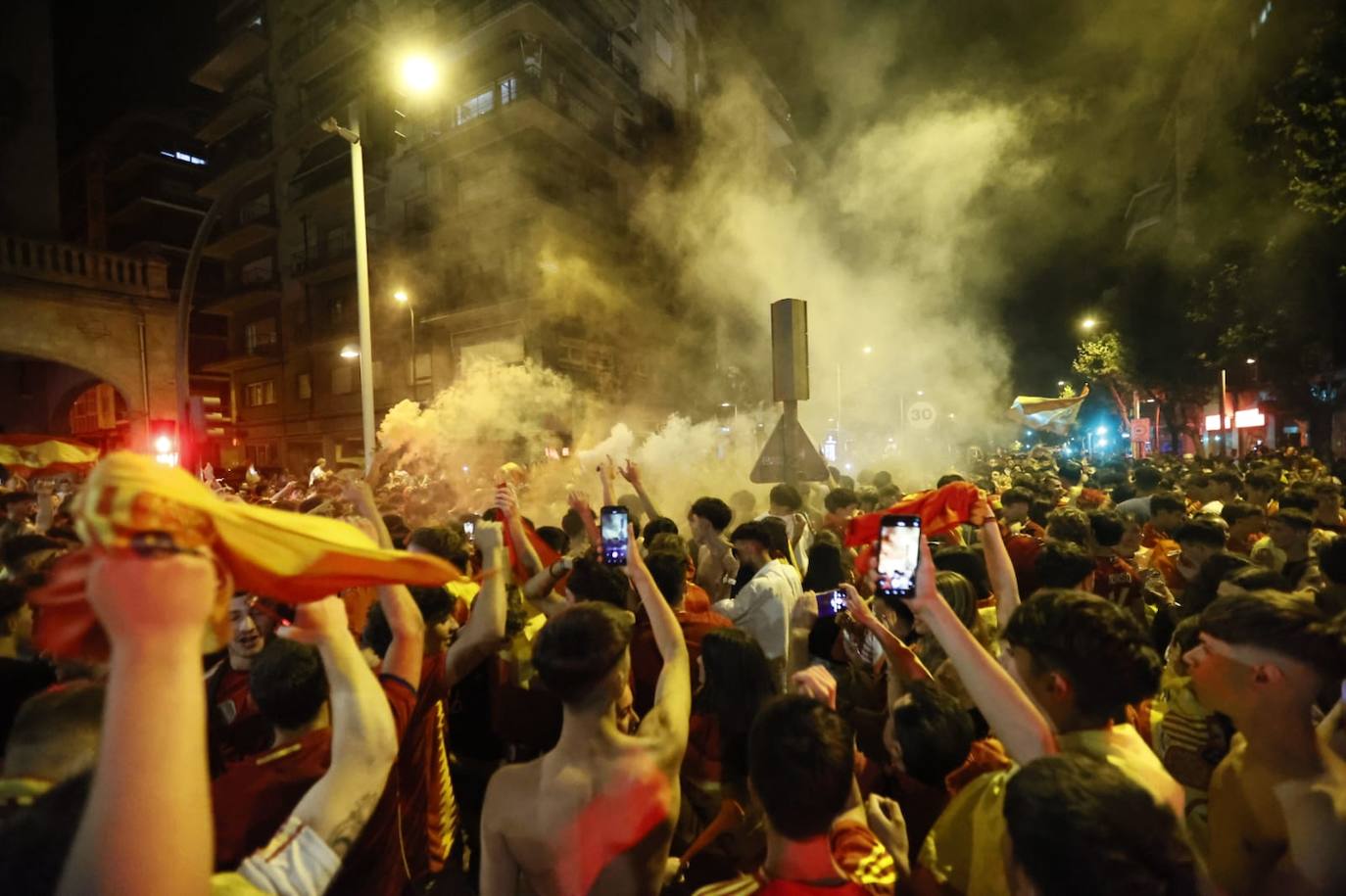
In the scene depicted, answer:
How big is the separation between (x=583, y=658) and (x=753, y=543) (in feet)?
9.22

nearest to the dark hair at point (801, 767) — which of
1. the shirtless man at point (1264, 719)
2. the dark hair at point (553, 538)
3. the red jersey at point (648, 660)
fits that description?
the shirtless man at point (1264, 719)

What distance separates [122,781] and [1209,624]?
8.68 feet

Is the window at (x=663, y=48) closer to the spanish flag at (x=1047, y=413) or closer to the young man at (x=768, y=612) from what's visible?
the spanish flag at (x=1047, y=413)

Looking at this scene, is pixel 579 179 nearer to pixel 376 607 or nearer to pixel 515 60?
pixel 515 60

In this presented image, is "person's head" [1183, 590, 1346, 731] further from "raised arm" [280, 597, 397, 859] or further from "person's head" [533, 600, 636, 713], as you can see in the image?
"raised arm" [280, 597, 397, 859]

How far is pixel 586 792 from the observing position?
203 centimetres

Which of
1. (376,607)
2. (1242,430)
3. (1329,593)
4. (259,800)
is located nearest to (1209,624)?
(1329,593)

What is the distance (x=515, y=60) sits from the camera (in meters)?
24.9

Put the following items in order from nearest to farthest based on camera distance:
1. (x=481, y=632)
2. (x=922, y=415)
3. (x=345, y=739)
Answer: (x=345, y=739), (x=481, y=632), (x=922, y=415)

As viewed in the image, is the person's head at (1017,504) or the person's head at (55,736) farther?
the person's head at (1017,504)

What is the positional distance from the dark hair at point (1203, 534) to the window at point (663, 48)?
111ft

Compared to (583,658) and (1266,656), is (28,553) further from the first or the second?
(1266,656)

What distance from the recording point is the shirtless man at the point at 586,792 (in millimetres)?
2006

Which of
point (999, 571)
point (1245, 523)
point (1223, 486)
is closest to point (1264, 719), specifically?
point (999, 571)
